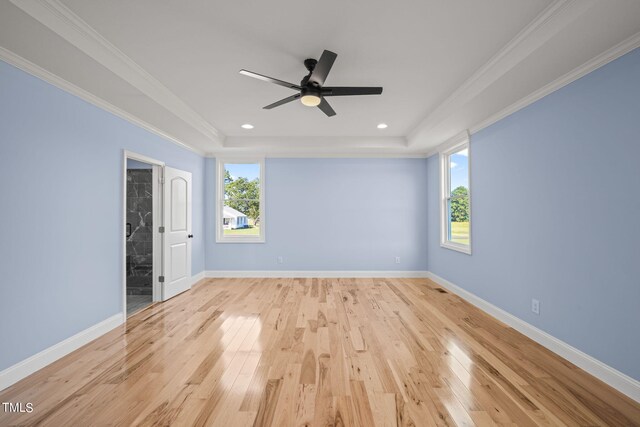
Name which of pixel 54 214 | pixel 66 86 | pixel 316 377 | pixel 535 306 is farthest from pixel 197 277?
pixel 535 306

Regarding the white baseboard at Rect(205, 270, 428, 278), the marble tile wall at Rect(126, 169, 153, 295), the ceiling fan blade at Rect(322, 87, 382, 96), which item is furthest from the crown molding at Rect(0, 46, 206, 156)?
the white baseboard at Rect(205, 270, 428, 278)

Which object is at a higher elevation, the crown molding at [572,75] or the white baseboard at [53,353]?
the crown molding at [572,75]

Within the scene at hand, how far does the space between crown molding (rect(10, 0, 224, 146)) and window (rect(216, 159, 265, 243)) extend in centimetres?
215

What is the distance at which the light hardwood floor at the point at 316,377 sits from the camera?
1722 millimetres

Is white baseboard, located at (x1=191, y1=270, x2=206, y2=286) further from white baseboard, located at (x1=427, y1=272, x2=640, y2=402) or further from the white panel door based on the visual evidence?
white baseboard, located at (x1=427, y1=272, x2=640, y2=402)

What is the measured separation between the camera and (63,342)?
2.48 meters

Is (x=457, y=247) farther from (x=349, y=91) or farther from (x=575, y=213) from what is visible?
(x=349, y=91)

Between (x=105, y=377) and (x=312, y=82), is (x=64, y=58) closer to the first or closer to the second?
(x=312, y=82)

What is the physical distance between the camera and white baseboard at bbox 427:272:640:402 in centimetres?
191

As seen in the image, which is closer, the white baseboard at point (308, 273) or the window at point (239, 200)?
the white baseboard at point (308, 273)

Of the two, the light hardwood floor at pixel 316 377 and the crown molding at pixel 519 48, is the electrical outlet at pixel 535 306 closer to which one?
the light hardwood floor at pixel 316 377

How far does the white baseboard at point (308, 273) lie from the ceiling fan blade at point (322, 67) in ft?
12.6

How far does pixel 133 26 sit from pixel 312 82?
1393 mm

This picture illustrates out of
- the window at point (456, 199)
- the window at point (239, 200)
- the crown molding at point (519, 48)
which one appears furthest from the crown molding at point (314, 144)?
the crown molding at point (519, 48)
